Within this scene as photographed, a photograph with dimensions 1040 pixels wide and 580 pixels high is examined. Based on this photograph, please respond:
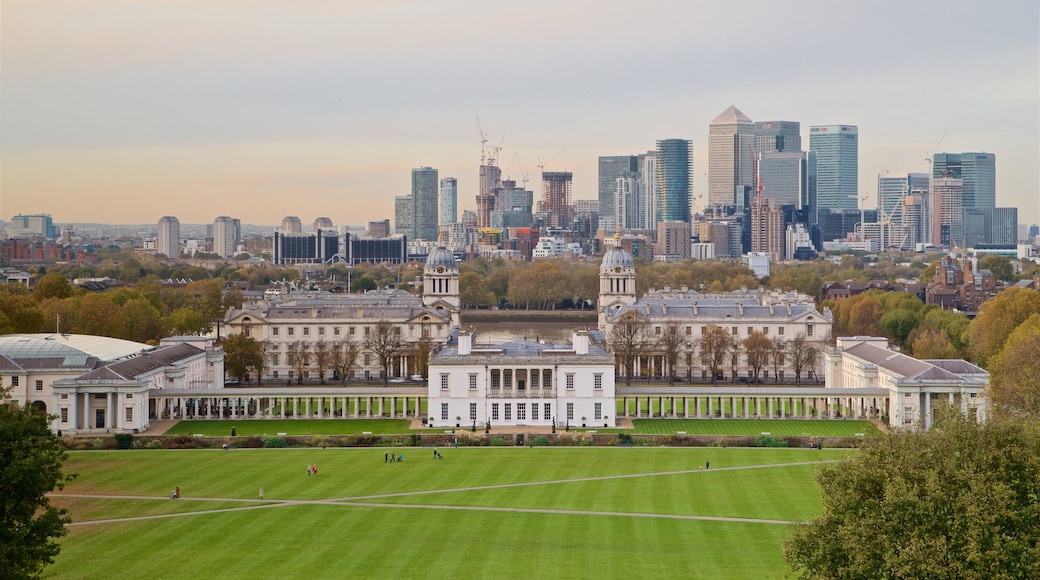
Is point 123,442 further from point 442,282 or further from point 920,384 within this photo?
point 442,282

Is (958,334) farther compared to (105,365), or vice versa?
Answer: (958,334)

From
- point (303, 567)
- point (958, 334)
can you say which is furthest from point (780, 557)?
point (958, 334)

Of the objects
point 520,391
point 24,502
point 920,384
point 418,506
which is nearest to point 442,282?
point 520,391

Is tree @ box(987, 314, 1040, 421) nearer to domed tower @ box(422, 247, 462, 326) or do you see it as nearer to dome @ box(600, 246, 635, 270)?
dome @ box(600, 246, 635, 270)

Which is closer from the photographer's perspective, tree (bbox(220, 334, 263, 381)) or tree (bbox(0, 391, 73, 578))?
tree (bbox(0, 391, 73, 578))

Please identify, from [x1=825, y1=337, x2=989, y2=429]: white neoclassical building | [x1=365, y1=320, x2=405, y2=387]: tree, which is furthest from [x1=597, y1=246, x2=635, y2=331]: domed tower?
[x1=825, y1=337, x2=989, y2=429]: white neoclassical building

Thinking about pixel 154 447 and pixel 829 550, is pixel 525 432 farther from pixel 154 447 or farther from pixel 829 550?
pixel 829 550
